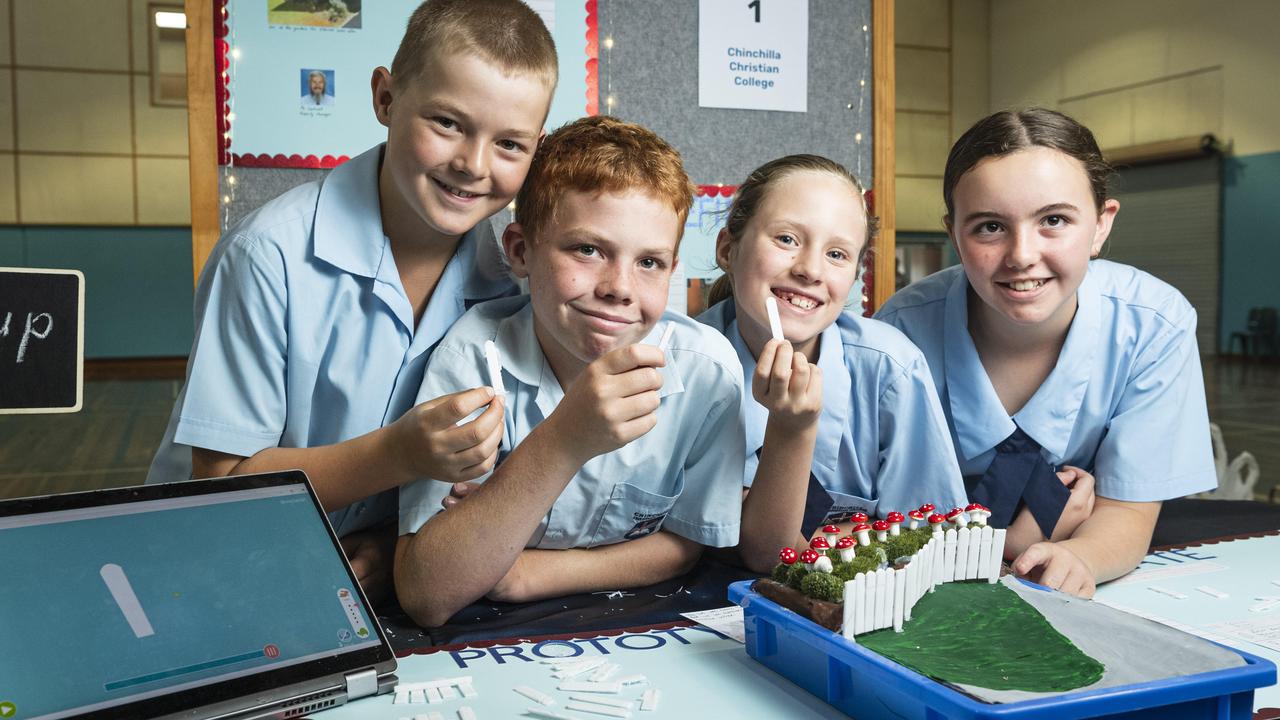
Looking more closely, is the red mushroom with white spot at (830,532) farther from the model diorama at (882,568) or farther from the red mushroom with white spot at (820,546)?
the red mushroom with white spot at (820,546)

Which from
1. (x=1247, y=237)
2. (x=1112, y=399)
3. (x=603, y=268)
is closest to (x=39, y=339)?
(x=603, y=268)

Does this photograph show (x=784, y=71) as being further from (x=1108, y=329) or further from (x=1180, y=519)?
(x=1180, y=519)

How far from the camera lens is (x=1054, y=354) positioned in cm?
127

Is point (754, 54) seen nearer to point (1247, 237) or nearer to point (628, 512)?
point (628, 512)

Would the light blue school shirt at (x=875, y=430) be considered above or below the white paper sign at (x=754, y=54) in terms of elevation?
below

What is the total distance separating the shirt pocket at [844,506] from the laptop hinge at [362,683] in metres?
0.65

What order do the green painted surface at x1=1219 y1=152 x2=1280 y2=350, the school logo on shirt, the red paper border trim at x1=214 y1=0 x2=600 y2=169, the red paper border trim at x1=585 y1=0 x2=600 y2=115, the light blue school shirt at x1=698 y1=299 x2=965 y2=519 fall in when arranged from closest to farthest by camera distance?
1. the school logo on shirt
2. the light blue school shirt at x1=698 y1=299 x2=965 y2=519
3. the red paper border trim at x1=214 y1=0 x2=600 y2=169
4. the red paper border trim at x1=585 y1=0 x2=600 y2=115
5. the green painted surface at x1=1219 y1=152 x2=1280 y2=350

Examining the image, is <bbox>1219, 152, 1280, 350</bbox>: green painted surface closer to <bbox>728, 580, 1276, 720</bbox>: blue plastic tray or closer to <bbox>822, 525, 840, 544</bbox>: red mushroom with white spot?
<bbox>822, 525, 840, 544</bbox>: red mushroom with white spot

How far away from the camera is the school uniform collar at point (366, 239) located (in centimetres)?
107

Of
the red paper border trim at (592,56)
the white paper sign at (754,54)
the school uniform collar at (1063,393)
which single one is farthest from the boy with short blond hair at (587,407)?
the white paper sign at (754,54)

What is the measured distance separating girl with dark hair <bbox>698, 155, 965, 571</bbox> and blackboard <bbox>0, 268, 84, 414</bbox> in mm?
674

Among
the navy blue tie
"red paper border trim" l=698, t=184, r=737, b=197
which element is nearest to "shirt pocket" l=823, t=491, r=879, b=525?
the navy blue tie

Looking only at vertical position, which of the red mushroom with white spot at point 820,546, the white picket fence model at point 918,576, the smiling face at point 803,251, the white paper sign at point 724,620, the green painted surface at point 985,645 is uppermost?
the smiling face at point 803,251

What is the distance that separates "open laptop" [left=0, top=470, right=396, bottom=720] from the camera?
0.60 meters
